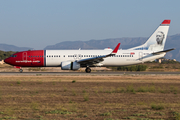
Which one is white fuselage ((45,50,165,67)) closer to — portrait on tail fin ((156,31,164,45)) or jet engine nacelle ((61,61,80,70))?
jet engine nacelle ((61,61,80,70))

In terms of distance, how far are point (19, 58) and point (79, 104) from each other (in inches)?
1050

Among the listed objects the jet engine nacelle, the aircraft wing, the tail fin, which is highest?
the tail fin

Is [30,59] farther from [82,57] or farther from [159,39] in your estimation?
[159,39]

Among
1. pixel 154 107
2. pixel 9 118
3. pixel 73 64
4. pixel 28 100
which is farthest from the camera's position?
pixel 73 64

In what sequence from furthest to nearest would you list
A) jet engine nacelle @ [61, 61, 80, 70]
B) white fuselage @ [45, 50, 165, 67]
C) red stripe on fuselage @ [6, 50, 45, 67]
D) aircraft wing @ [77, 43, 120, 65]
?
white fuselage @ [45, 50, 165, 67] → red stripe on fuselage @ [6, 50, 45, 67] → jet engine nacelle @ [61, 61, 80, 70] → aircraft wing @ [77, 43, 120, 65]

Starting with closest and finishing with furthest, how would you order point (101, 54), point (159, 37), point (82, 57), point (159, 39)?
point (82, 57) → point (101, 54) → point (159, 39) → point (159, 37)

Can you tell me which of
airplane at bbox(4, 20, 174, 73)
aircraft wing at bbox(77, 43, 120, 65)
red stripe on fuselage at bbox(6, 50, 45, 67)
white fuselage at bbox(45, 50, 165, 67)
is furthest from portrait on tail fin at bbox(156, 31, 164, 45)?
red stripe on fuselage at bbox(6, 50, 45, 67)

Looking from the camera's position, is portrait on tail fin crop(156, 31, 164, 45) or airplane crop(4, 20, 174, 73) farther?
portrait on tail fin crop(156, 31, 164, 45)

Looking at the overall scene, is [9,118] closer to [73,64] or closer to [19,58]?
[73,64]

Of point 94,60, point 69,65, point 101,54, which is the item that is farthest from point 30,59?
point 101,54

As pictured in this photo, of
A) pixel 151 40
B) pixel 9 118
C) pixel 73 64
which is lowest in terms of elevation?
pixel 9 118

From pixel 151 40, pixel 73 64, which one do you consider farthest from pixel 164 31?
pixel 73 64

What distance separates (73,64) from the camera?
3594 cm

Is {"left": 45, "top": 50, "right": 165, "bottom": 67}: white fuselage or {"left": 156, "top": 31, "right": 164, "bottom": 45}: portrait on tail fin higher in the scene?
{"left": 156, "top": 31, "right": 164, "bottom": 45}: portrait on tail fin
